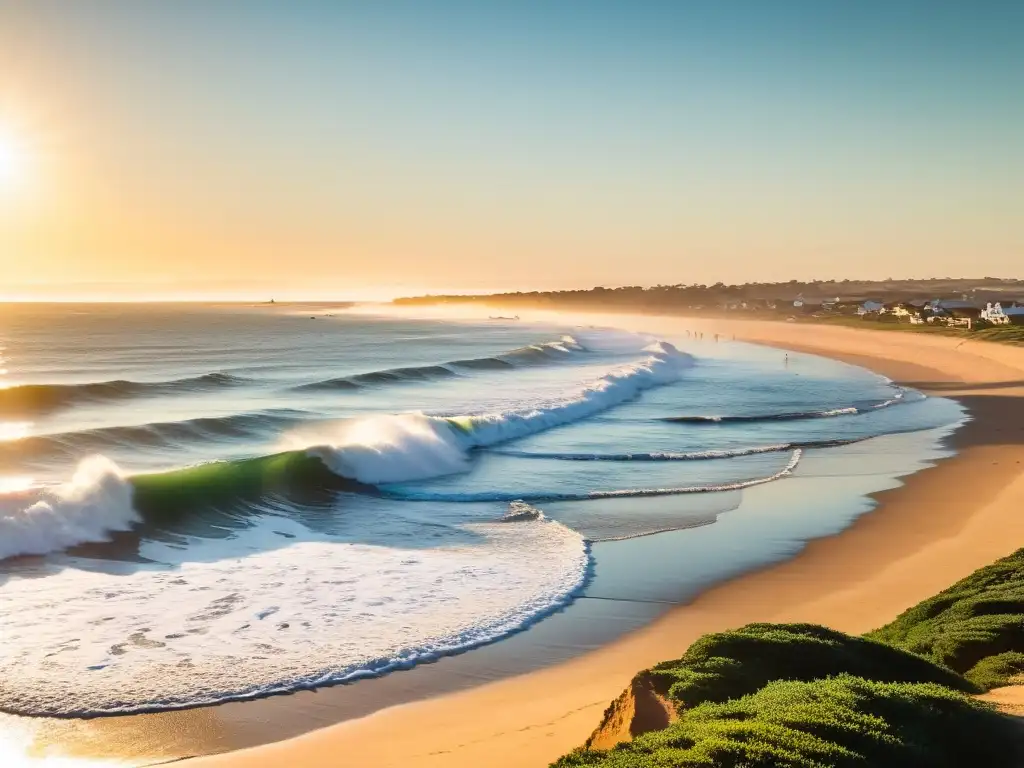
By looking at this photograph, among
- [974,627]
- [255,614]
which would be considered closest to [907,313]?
[974,627]

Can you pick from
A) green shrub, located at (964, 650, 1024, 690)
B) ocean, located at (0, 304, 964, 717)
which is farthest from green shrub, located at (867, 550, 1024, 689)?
ocean, located at (0, 304, 964, 717)

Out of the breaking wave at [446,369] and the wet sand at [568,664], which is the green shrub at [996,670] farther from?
the breaking wave at [446,369]

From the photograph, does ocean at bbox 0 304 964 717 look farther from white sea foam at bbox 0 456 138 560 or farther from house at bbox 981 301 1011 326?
house at bbox 981 301 1011 326

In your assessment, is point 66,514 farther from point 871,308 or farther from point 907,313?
point 871,308

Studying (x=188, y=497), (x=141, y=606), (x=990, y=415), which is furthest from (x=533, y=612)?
(x=990, y=415)

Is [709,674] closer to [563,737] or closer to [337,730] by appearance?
[563,737]

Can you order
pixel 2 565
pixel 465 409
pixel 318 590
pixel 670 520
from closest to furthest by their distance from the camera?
pixel 318 590
pixel 2 565
pixel 670 520
pixel 465 409

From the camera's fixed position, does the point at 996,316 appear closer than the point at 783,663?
No
